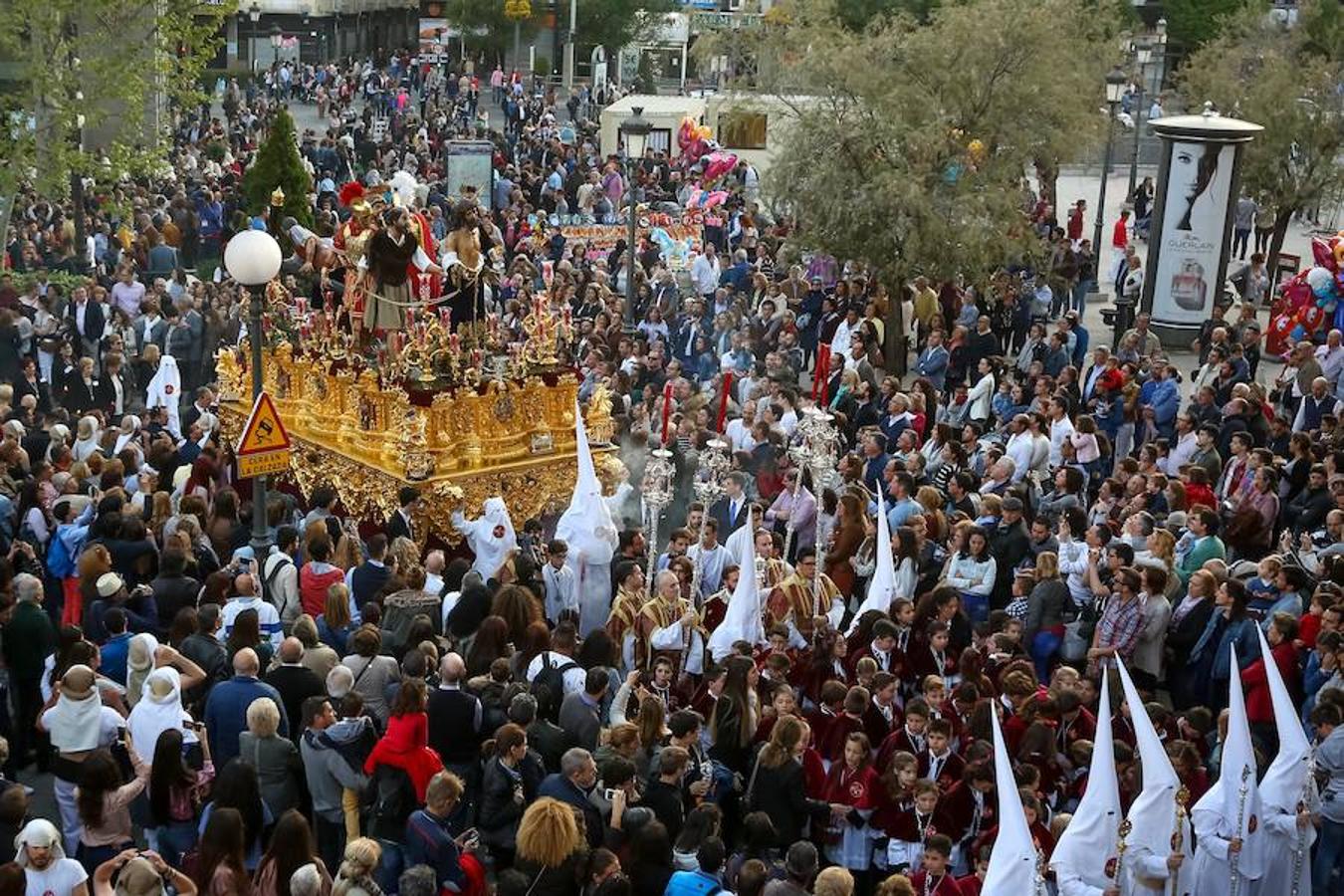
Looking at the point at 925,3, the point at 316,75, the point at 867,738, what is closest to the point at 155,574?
the point at 867,738

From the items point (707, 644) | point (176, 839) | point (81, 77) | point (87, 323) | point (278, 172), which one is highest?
point (81, 77)

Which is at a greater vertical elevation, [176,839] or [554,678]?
[554,678]

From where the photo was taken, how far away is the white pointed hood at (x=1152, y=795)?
891 centimetres

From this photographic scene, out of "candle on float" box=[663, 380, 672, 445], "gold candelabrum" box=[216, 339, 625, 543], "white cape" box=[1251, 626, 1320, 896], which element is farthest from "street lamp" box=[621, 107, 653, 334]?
"white cape" box=[1251, 626, 1320, 896]

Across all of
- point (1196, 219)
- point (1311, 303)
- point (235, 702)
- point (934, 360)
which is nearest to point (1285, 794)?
point (235, 702)

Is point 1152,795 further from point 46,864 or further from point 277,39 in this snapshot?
point 277,39

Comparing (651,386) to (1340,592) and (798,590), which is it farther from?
(1340,592)

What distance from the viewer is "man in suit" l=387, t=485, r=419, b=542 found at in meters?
15.0

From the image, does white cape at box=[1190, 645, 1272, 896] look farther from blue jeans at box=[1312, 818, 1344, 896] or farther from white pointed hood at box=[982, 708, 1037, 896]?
white pointed hood at box=[982, 708, 1037, 896]

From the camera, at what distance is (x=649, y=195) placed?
35906mm

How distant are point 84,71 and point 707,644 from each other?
19544 millimetres

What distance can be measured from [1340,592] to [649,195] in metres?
25.3

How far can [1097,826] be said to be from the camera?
8.86m

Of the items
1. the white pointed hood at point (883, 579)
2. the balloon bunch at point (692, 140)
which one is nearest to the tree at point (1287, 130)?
the balloon bunch at point (692, 140)
